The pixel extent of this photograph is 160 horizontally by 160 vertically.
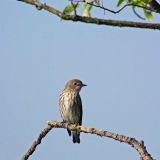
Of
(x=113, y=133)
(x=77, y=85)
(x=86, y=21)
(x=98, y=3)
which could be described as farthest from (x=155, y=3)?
(x=77, y=85)

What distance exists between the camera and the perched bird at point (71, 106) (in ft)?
45.5

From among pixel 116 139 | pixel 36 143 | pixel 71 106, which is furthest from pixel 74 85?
pixel 116 139

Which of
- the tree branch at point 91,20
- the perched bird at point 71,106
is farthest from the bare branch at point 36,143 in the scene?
the perched bird at point 71,106

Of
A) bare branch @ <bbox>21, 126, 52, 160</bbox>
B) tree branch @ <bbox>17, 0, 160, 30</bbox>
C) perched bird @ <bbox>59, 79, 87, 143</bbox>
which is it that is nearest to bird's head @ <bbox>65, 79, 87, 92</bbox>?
perched bird @ <bbox>59, 79, 87, 143</bbox>

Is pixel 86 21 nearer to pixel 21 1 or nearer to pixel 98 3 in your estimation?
pixel 21 1

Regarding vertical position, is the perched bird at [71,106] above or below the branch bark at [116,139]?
above

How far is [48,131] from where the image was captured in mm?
4758

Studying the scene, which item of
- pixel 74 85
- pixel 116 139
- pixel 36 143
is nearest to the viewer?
pixel 116 139

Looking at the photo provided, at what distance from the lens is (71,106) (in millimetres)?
14047

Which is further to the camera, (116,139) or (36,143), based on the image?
(36,143)

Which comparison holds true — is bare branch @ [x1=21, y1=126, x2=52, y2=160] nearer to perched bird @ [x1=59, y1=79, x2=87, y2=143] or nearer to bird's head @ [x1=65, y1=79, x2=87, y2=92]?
perched bird @ [x1=59, y1=79, x2=87, y2=143]

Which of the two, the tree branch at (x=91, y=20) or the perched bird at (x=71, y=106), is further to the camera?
the perched bird at (x=71, y=106)

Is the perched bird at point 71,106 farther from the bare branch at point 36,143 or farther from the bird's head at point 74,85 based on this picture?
the bare branch at point 36,143

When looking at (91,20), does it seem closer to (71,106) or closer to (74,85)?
(71,106)
